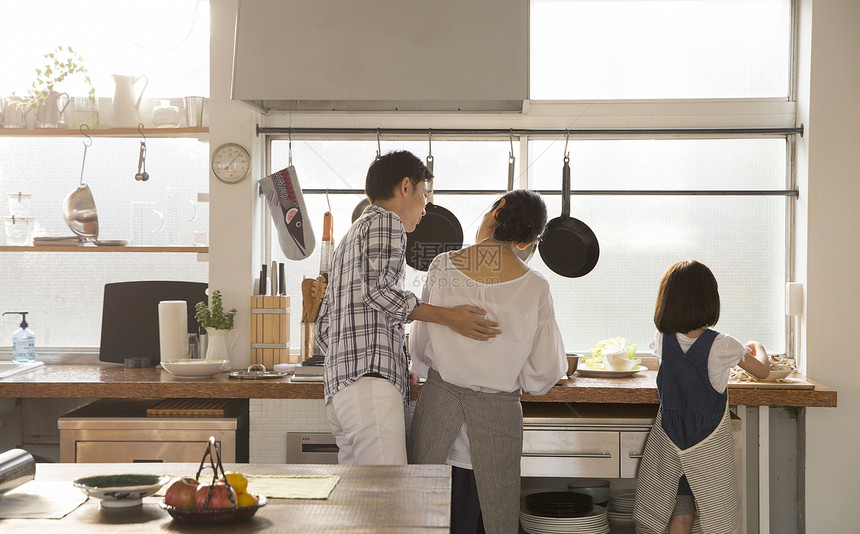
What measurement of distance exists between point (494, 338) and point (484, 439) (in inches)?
12.5

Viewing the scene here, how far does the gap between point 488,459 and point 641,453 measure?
633mm

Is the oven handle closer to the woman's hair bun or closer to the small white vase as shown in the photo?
the woman's hair bun

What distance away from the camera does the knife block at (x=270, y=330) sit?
3.24 metres

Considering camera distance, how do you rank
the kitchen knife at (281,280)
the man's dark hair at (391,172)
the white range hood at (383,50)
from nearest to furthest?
the white range hood at (383,50), the man's dark hair at (391,172), the kitchen knife at (281,280)

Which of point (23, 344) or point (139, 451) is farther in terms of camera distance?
point (23, 344)

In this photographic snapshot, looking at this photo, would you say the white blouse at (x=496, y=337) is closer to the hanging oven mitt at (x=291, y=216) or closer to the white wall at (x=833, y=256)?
the hanging oven mitt at (x=291, y=216)

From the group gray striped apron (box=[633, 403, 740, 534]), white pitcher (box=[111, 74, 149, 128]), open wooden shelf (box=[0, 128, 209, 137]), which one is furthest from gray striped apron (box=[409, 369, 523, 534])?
white pitcher (box=[111, 74, 149, 128])

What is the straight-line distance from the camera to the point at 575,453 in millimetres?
2734

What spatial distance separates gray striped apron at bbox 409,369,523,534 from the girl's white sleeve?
0.12 metres

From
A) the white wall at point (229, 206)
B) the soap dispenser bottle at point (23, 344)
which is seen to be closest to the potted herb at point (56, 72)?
the white wall at point (229, 206)

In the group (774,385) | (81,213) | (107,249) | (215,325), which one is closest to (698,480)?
(774,385)

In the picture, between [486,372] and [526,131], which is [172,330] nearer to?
[486,372]

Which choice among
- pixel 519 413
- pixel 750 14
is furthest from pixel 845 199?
pixel 519 413

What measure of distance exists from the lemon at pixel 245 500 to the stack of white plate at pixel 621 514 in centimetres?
193
